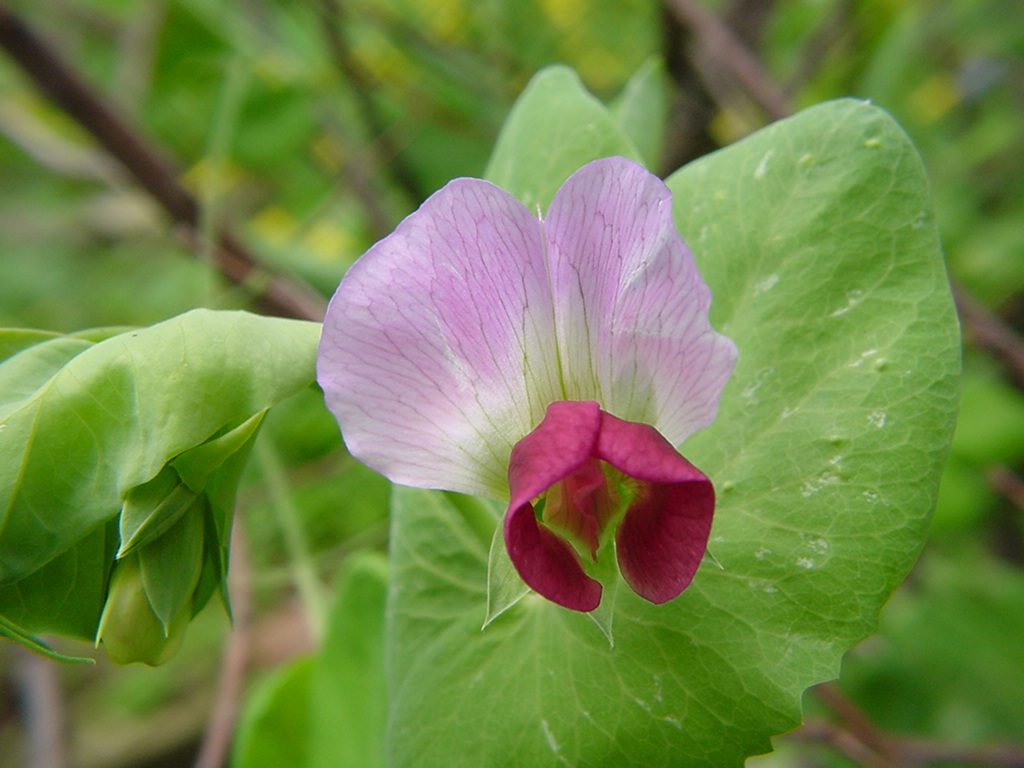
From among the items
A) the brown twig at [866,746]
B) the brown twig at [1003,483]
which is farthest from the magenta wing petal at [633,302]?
the brown twig at [1003,483]

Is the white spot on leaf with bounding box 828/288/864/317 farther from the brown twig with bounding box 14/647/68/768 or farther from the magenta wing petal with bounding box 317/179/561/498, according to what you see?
the brown twig with bounding box 14/647/68/768

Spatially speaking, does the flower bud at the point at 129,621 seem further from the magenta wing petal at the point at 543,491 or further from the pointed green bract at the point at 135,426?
the magenta wing petal at the point at 543,491

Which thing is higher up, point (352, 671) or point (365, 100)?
point (365, 100)

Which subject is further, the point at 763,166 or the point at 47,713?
the point at 47,713

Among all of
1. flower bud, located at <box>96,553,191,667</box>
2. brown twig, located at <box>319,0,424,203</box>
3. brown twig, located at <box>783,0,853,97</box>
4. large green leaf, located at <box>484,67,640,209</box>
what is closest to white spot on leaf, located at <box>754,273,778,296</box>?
large green leaf, located at <box>484,67,640,209</box>

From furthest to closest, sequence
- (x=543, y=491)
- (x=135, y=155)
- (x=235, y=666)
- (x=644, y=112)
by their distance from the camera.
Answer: (x=135, y=155)
(x=235, y=666)
(x=644, y=112)
(x=543, y=491)

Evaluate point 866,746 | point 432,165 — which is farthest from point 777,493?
point 432,165

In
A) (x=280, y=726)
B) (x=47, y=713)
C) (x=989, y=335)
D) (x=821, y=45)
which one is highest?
(x=821, y=45)

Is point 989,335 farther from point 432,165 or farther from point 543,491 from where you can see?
point 432,165
